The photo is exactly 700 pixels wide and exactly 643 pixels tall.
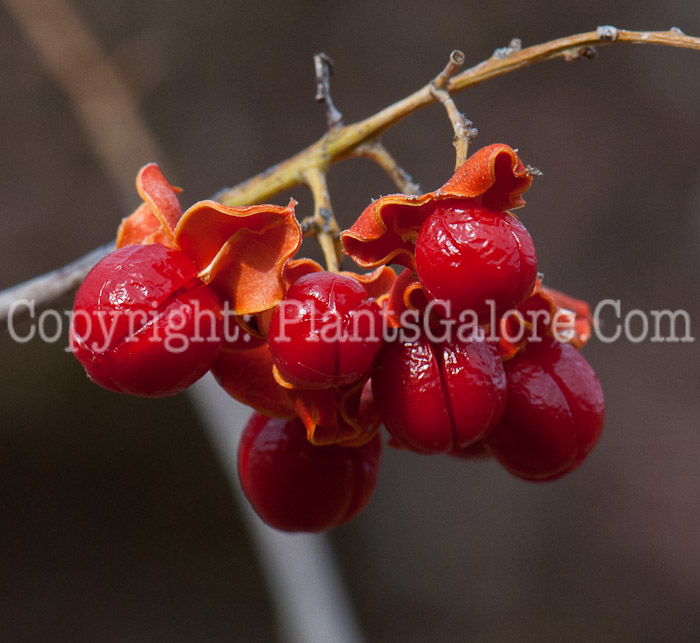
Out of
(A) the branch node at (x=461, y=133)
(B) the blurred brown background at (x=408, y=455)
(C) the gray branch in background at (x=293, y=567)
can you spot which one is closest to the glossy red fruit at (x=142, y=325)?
(A) the branch node at (x=461, y=133)

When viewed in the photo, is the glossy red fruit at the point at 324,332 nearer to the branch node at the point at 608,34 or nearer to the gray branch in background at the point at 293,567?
the branch node at the point at 608,34

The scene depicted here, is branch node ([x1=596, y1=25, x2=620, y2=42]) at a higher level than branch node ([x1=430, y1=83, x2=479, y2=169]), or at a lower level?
higher

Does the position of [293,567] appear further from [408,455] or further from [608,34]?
[408,455]

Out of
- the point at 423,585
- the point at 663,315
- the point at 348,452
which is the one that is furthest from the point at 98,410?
the point at 663,315

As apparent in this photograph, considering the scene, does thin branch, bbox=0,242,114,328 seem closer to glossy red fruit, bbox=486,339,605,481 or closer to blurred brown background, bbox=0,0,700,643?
glossy red fruit, bbox=486,339,605,481

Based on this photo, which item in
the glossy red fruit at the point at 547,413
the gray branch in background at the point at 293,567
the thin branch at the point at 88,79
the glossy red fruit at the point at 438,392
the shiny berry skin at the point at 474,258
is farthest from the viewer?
the thin branch at the point at 88,79

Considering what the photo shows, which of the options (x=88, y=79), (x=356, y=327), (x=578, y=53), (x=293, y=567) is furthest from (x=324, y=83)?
(x=88, y=79)

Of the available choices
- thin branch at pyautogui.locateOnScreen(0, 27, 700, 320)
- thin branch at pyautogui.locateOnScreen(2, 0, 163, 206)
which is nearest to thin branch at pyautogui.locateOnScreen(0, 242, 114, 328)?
thin branch at pyautogui.locateOnScreen(0, 27, 700, 320)
